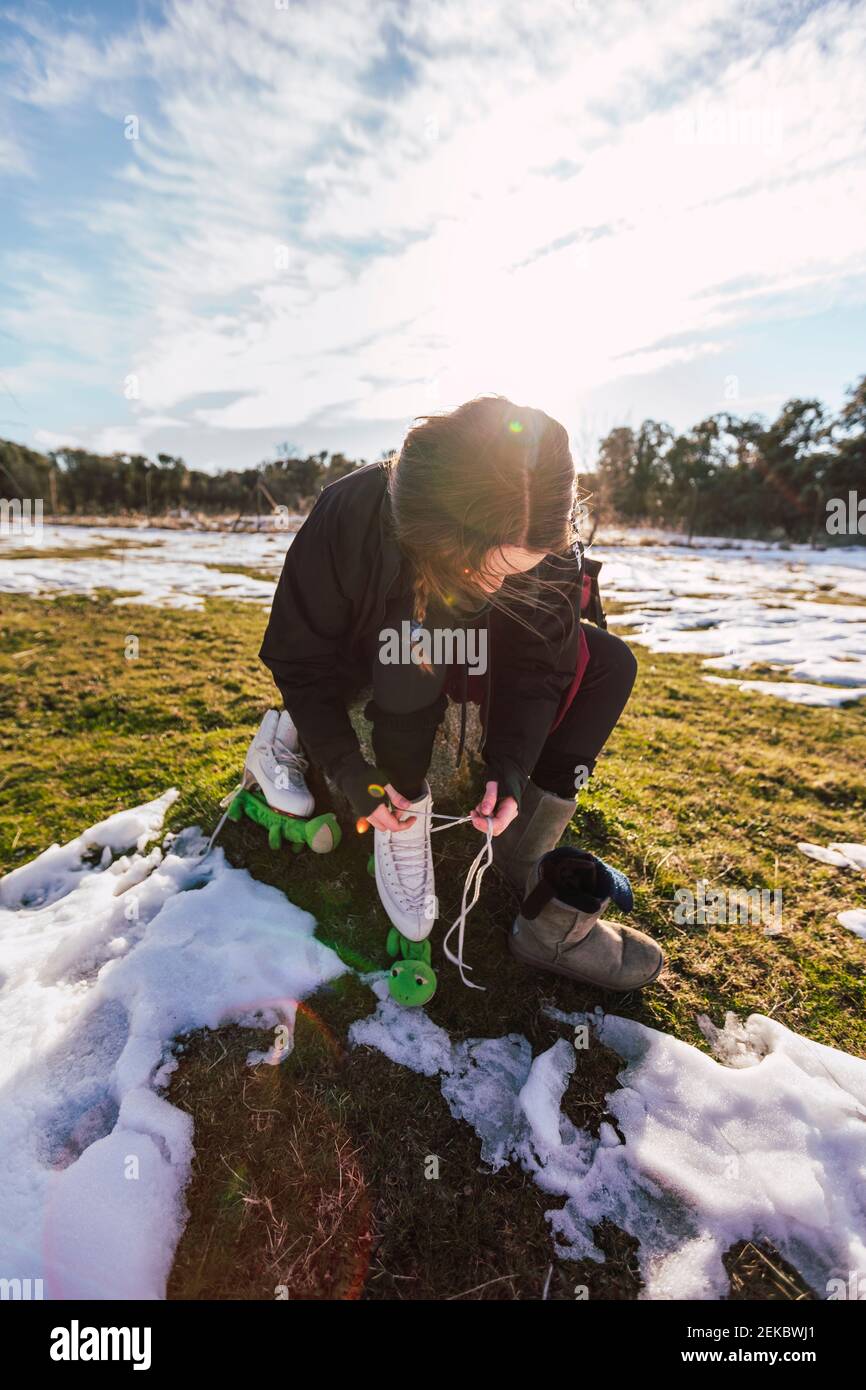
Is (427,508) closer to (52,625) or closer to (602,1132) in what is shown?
(602,1132)

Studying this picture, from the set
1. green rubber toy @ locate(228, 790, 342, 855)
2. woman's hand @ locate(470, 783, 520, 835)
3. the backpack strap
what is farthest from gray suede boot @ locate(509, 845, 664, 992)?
the backpack strap

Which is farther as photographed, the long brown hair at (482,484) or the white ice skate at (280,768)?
the white ice skate at (280,768)

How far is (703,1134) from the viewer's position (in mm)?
1729

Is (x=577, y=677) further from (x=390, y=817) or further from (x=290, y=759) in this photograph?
(x=290, y=759)

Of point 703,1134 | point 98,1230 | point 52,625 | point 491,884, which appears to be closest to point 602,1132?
point 703,1134

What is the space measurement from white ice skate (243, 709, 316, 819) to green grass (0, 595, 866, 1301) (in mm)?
248

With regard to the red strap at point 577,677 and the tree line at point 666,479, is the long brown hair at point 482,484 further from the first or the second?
the tree line at point 666,479

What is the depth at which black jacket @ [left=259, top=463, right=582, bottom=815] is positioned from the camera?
2.02m

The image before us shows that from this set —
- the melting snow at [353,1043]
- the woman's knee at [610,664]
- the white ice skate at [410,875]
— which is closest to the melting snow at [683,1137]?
the melting snow at [353,1043]

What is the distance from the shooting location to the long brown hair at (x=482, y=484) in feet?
5.13

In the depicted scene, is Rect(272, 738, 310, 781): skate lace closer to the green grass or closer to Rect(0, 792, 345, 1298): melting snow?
the green grass

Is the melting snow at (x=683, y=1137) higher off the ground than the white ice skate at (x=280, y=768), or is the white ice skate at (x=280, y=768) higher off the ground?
the white ice skate at (x=280, y=768)

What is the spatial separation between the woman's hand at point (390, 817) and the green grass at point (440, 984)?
1.81 ft
